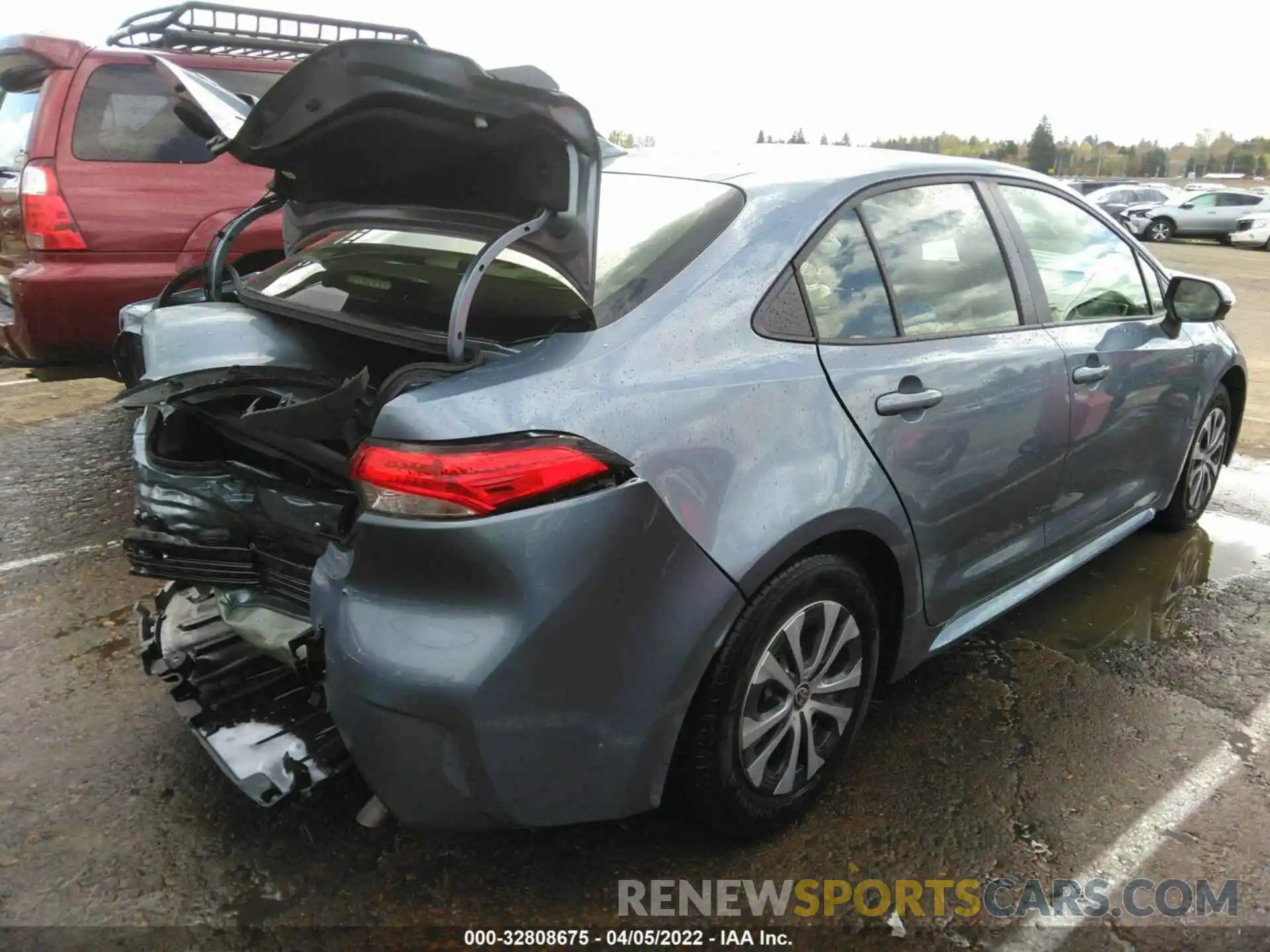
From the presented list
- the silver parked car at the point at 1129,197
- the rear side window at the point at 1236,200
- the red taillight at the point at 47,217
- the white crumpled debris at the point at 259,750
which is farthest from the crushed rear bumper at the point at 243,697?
the silver parked car at the point at 1129,197

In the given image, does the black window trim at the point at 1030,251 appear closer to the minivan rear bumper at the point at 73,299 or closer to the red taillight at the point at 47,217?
the minivan rear bumper at the point at 73,299

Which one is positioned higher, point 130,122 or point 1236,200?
point 1236,200

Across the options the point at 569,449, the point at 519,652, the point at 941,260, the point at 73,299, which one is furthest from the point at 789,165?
the point at 73,299

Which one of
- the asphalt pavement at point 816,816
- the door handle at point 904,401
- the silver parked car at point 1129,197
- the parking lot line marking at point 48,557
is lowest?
the parking lot line marking at point 48,557

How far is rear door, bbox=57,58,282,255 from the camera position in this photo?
15.4 ft

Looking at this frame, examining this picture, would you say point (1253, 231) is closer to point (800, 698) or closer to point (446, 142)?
point (800, 698)

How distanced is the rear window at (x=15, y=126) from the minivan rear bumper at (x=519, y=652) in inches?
168

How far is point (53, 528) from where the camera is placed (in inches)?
166

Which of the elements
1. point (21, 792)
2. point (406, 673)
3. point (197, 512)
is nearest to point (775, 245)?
point (406, 673)

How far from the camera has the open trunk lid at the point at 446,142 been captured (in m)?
1.96

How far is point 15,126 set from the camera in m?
5.28

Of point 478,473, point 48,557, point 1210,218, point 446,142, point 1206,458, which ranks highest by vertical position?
point 1210,218

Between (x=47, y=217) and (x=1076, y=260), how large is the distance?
14.9 ft

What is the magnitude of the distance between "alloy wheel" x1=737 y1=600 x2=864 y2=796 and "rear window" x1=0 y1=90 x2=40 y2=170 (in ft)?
15.3
